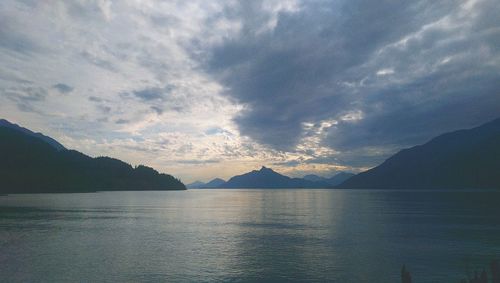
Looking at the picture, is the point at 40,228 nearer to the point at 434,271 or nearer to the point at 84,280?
the point at 84,280

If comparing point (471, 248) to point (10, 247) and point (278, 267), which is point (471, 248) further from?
point (10, 247)

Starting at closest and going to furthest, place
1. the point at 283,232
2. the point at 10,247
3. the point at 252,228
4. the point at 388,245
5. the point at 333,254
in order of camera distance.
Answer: the point at 333,254 < the point at 10,247 < the point at 388,245 < the point at 283,232 < the point at 252,228

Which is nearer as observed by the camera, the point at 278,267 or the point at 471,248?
the point at 278,267

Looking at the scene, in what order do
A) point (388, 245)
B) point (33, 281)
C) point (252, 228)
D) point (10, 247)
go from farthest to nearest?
1. point (252, 228)
2. point (388, 245)
3. point (10, 247)
4. point (33, 281)

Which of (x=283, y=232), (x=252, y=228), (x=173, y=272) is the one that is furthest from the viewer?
(x=252, y=228)

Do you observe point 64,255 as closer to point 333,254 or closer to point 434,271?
point 333,254

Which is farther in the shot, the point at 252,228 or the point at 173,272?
the point at 252,228

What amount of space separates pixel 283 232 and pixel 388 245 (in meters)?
→ 28.4

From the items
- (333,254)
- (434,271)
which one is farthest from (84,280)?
(434,271)

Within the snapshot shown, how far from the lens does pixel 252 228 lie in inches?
4028

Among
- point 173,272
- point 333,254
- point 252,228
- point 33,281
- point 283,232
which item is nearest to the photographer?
point 33,281

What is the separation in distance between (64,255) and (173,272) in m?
25.1

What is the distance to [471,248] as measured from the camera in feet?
231

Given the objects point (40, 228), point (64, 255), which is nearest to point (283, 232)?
point (64, 255)
